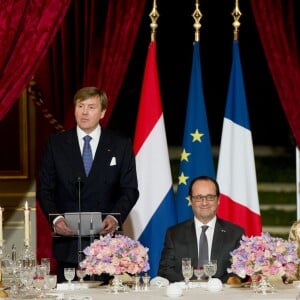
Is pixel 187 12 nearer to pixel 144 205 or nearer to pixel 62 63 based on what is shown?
pixel 62 63

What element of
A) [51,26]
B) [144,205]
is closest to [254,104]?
[144,205]

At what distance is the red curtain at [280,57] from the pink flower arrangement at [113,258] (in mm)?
2673

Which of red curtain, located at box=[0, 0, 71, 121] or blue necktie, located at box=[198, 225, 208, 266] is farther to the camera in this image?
red curtain, located at box=[0, 0, 71, 121]

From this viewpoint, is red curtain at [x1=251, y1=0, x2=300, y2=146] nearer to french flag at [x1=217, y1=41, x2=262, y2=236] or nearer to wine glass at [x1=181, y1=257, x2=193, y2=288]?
french flag at [x1=217, y1=41, x2=262, y2=236]

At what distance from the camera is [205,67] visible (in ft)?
28.0

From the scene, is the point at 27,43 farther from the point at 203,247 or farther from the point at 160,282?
the point at 160,282

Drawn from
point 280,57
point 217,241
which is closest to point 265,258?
point 217,241

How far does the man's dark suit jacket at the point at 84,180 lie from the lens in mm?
6312

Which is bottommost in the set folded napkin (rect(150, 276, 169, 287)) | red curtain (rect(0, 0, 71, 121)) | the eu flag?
folded napkin (rect(150, 276, 169, 287))

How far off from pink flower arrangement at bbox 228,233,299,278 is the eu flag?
242 centimetres

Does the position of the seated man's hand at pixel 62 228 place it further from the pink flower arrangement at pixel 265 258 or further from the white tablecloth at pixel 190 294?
the pink flower arrangement at pixel 265 258

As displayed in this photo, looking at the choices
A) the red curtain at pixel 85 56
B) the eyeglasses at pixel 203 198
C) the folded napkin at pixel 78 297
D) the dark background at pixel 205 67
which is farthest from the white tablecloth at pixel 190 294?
the dark background at pixel 205 67

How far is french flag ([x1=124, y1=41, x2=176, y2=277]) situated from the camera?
25.2ft

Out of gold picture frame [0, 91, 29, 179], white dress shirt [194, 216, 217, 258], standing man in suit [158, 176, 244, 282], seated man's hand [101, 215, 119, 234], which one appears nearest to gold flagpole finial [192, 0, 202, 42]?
gold picture frame [0, 91, 29, 179]
